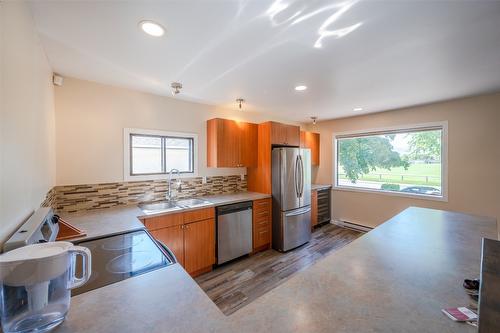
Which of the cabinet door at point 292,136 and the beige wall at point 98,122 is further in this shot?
the cabinet door at point 292,136

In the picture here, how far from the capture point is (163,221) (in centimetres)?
226

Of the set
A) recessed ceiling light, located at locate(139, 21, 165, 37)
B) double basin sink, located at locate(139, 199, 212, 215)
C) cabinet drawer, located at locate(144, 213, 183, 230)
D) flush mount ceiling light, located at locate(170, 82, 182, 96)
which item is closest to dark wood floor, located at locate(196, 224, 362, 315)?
cabinet drawer, located at locate(144, 213, 183, 230)

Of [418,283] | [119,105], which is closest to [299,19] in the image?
[418,283]

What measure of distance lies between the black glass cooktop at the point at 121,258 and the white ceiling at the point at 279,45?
1.52 meters

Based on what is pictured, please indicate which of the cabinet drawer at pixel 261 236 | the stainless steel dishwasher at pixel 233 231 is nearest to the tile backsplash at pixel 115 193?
the stainless steel dishwasher at pixel 233 231

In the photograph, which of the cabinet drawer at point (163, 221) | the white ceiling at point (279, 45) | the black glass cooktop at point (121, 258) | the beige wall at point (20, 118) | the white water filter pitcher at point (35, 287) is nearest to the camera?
the white water filter pitcher at point (35, 287)

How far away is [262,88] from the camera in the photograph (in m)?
2.61

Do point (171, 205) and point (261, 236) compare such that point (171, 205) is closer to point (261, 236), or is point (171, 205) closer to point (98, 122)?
point (98, 122)

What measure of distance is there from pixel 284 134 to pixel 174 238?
7.80 ft

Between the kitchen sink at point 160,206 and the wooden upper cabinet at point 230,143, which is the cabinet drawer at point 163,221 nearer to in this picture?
the kitchen sink at point 160,206

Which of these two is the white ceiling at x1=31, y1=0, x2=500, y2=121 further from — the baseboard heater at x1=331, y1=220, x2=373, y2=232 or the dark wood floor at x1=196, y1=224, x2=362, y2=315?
the baseboard heater at x1=331, y1=220, x2=373, y2=232

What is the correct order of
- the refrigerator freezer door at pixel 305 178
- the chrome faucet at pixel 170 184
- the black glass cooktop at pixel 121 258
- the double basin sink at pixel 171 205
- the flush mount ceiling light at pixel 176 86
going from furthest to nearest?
1. the refrigerator freezer door at pixel 305 178
2. the chrome faucet at pixel 170 184
3. the double basin sink at pixel 171 205
4. the flush mount ceiling light at pixel 176 86
5. the black glass cooktop at pixel 121 258

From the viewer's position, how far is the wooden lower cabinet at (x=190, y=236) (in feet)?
7.39

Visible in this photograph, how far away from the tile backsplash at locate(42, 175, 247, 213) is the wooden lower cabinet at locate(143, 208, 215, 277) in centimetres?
64
